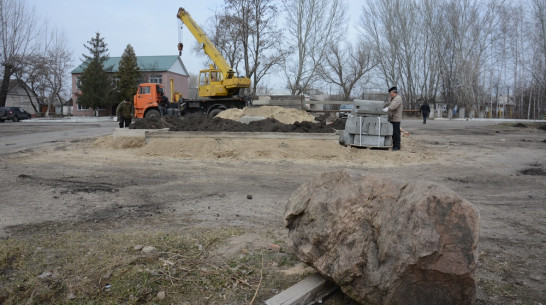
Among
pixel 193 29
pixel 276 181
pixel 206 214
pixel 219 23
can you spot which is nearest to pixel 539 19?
pixel 219 23

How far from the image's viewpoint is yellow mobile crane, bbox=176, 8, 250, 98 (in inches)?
832

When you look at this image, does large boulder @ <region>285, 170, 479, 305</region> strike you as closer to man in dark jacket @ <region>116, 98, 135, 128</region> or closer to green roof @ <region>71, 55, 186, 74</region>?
man in dark jacket @ <region>116, 98, 135, 128</region>

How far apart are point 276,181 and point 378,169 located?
2752 millimetres

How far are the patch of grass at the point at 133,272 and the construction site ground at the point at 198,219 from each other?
0.4 inches

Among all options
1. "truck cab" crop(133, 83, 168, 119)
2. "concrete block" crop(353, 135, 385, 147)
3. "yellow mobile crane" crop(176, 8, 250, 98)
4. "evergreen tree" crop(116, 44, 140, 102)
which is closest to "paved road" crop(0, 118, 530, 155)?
"truck cab" crop(133, 83, 168, 119)

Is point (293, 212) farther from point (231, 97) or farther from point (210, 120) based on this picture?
point (231, 97)

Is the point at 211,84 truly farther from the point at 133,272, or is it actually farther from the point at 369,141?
the point at 133,272

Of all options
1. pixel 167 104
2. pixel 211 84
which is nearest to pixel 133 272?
pixel 211 84

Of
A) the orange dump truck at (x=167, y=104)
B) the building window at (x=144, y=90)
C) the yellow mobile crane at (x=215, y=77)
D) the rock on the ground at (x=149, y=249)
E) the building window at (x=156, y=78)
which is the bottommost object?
the rock on the ground at (x=149, y=249)

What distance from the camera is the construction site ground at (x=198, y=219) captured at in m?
3.09

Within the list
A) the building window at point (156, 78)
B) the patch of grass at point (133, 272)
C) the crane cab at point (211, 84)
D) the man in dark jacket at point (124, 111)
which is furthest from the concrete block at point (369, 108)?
the building window at point (156, 78)

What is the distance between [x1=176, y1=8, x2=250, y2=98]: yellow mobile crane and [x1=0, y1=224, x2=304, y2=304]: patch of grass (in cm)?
1763

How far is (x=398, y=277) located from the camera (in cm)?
250

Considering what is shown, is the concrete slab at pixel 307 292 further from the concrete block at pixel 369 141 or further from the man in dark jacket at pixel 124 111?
the man in dark jacket at pixel 124 111
